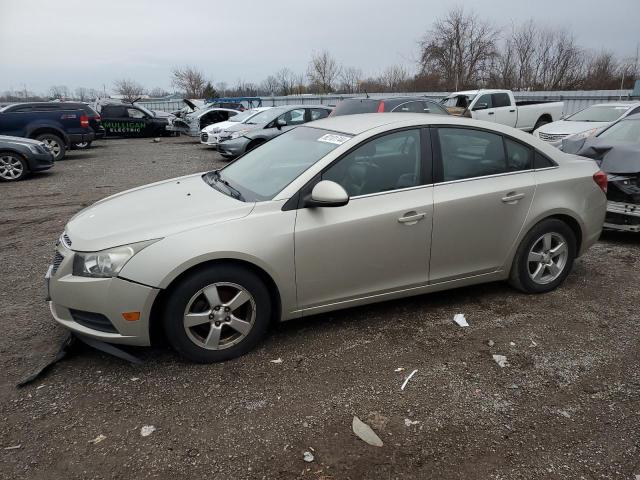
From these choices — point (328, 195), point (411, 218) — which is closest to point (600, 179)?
point (411, 218)

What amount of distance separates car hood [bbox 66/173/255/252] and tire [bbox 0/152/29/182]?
8.74 m

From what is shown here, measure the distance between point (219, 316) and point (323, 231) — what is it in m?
0.91

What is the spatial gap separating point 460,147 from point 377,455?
8.29 ft

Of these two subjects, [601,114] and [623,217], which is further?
[601,114]

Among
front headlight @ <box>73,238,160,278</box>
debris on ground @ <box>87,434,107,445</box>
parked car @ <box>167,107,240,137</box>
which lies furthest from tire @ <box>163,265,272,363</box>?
parked car @ <box>167,107,240,137</box>

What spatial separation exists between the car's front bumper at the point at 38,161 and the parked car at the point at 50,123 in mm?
3274

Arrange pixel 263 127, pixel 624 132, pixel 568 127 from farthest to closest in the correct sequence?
pixel 263 127, pixel 568 127, pixel 624 132

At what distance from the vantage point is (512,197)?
4.00 meters

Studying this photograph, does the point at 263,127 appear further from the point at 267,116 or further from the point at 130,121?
the point at 130,121

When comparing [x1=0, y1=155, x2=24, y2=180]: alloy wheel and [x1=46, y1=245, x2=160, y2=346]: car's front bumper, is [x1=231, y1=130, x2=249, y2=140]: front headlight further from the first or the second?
[x1=46, y1=245, x2=160, y2=346]: car's front bumper

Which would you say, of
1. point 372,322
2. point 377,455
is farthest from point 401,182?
point 377,455

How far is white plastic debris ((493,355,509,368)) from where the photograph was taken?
332cm

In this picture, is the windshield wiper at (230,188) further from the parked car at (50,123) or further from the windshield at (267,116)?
the parked car at (50,123)

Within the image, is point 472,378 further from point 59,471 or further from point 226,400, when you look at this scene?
point 59,471
